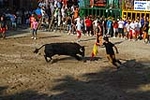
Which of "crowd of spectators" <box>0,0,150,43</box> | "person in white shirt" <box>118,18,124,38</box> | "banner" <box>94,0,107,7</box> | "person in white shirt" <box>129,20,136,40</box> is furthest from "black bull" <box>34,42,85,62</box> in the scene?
"banner" <box>94,0,107,7</box>

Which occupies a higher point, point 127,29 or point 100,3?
point 100,3

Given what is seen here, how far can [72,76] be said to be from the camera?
17.5 meters

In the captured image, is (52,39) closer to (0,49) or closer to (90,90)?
(0,49)

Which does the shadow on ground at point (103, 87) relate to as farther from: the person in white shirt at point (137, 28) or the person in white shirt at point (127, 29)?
the person in white shirt at point (127, 29)

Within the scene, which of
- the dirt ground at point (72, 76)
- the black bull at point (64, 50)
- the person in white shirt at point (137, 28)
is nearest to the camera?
the dirt ground at point (72, 76)

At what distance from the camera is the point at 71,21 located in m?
31.7

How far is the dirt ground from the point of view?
48.9ft

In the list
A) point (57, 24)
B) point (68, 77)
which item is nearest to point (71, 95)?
point (68, 77)

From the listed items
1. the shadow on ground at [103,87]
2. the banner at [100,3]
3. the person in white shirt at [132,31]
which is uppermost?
the banner at [100,3]

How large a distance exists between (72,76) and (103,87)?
6.77 feet

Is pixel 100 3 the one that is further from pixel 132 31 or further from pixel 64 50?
pixel 64 50

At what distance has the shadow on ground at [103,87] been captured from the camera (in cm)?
1460

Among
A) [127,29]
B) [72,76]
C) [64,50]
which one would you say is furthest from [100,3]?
[72,76]

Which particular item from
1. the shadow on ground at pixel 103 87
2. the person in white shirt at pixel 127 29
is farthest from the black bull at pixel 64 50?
the person in white shirt at pixel 127 29
